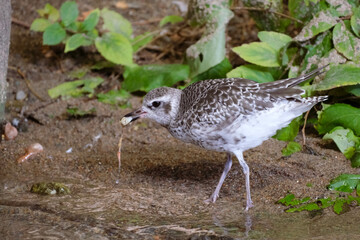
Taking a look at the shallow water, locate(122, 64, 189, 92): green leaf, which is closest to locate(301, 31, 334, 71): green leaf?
locate(122, 64, 189, 92): green leaf

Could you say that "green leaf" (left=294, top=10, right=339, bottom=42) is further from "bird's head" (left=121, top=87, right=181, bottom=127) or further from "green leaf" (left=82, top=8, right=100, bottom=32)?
"green leaf" (left=82, top=8, right=100, bottom=32)

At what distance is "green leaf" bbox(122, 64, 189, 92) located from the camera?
8.00 m

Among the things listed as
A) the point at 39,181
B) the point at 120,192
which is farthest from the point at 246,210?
the point at 39,181

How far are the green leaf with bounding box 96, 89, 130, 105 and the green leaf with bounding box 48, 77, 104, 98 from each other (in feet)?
0.78

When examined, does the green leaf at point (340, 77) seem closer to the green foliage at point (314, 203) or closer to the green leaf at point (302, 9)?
the green leaf at point (302, 9)

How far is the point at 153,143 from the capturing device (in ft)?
23.2

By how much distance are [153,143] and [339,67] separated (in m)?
2.48

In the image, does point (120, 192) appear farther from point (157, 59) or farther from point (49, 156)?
point (157, 59)

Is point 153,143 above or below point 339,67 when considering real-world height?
below

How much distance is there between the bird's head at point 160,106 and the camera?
567 cm

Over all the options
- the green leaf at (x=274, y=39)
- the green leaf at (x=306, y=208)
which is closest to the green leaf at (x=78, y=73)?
the green leaf at (x=274, y=39)

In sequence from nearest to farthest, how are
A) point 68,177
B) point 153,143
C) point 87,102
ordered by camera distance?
1. point 68,177
2. point 153,143
3. point 87,102

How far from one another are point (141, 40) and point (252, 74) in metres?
2.51

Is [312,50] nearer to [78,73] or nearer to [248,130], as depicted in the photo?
[248,130]
